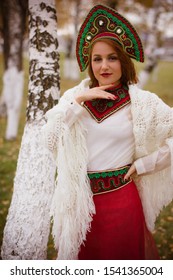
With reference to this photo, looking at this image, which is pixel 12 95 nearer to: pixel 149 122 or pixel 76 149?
pixel 76 149

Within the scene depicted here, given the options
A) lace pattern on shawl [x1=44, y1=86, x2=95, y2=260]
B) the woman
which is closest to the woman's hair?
the woman

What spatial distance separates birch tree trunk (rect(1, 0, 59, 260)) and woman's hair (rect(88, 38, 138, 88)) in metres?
0.63

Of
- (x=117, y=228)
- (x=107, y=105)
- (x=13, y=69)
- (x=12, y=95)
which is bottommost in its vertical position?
(x=117, y=228)

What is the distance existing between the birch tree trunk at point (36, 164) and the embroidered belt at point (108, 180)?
0.74 meters

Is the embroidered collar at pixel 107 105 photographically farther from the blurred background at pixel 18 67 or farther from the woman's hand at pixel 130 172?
the blurred background at pixel 18 67

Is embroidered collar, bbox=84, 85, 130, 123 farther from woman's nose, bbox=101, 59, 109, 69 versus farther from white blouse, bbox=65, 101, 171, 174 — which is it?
woman's nose, bbox=101, 59, 109, 69

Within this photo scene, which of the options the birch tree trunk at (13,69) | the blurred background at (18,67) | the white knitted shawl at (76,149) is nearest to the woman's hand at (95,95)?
the white knitted shawl at (76,149)

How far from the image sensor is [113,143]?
1969 mm

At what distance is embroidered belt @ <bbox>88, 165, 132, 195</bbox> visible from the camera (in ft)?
6.59

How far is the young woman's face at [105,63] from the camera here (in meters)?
1.89

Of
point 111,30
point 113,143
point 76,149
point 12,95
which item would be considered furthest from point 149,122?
point 12,95

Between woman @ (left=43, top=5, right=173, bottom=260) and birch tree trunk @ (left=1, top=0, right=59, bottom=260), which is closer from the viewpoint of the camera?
woman @ (left=43, top=5, right=173, bottom=260)

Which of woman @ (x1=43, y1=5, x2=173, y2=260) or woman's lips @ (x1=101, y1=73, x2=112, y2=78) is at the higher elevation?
woman's lips @ (x1=101, y1=73, x2=112, y2=78)

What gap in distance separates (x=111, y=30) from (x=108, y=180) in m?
1.00
